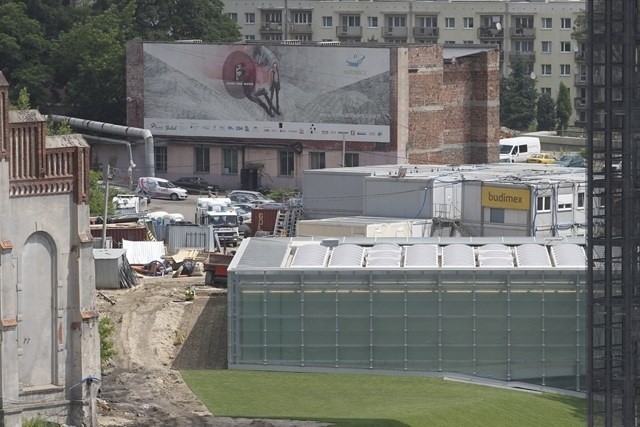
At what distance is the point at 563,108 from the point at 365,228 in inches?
2923

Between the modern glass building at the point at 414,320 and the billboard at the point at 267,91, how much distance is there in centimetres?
4874

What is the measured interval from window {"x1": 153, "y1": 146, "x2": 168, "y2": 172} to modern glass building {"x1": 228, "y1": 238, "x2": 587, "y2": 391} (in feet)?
184

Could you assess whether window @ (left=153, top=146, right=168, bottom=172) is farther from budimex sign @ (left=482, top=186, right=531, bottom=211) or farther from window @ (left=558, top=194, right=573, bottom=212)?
window @ (left=558, top=194, right=573, bottom=212)

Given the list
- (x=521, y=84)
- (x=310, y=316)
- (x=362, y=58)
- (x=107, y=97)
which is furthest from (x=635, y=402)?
(x=521, y=84)

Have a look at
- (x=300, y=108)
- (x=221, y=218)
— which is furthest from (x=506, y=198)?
(x=300, y=108)

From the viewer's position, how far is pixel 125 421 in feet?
160

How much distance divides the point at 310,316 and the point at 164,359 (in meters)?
4.85

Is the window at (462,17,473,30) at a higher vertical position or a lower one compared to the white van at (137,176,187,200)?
higher

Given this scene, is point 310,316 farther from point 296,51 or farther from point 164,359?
point 296,51

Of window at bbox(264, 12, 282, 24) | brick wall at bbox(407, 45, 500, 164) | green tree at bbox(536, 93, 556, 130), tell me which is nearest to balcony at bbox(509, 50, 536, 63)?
green tree at bbox(536, 93, 556, 130)

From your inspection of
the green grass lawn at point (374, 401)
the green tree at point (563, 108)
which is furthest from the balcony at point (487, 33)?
the green grass lawn at point (374, 401)

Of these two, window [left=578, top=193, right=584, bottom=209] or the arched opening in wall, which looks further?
window [left=578, top=193, right=584, bottom=209]

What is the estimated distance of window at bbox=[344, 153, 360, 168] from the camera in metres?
107

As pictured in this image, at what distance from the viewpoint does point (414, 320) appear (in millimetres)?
56938
